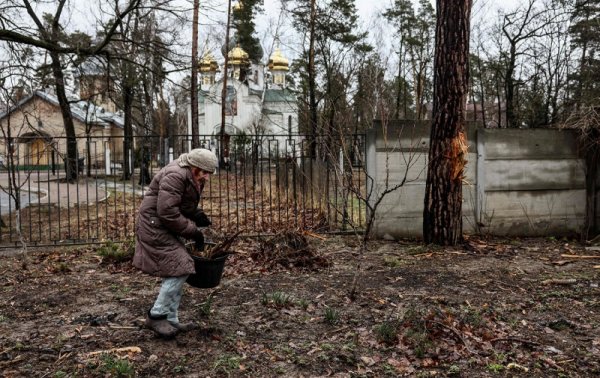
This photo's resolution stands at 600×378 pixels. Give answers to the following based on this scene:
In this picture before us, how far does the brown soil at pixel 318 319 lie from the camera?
378 cm

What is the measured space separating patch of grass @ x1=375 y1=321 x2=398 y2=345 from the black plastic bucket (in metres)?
1.48

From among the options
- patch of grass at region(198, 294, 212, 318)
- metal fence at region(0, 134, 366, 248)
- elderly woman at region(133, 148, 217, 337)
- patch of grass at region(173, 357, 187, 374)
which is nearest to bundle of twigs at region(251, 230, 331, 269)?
metal fence at region(0, 134, 366, 248)

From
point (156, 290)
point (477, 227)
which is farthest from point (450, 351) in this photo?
point (477, 227)

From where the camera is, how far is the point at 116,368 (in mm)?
3541

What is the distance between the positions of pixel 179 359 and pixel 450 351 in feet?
7.11

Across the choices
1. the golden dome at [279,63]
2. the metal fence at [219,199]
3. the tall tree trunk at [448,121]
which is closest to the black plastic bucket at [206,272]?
the metal fence at [219,199]

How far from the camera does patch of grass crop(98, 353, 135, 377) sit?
352 cm

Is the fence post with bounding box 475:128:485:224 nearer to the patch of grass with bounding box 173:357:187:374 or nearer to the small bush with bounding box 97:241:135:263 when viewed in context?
the small bush with bounding box 97:241:135:263

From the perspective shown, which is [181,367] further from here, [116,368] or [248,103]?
[248,103]

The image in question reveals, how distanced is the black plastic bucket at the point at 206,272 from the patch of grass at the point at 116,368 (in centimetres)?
88

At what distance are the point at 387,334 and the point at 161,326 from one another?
192 cm

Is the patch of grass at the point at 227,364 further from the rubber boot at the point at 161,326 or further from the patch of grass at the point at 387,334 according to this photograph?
the patch of grass at the point at 387,334

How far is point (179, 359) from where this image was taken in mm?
3863

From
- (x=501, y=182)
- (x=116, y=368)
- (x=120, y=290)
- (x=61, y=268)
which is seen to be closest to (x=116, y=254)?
(x=61, y=268)
